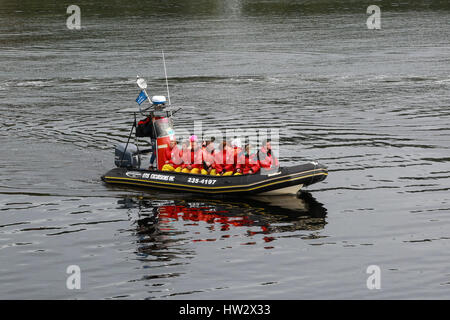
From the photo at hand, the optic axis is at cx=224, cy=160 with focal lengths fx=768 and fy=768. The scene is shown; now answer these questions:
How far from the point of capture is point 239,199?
994 inches

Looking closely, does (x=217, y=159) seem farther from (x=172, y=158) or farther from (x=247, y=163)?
(x=172, y=158)

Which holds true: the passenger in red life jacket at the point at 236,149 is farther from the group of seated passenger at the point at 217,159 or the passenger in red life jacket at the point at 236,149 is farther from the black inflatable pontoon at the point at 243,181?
the black inflatable pontoon at the point at 243,181

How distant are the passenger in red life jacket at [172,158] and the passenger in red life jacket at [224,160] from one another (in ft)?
4.81

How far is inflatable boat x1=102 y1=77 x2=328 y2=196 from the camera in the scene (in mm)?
24609

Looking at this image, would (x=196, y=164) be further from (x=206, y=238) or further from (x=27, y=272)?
(x=27, y=272)

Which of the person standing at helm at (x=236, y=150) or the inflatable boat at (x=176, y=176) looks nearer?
the inflatable boat at (x=176, y=176)

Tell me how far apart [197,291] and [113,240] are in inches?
166

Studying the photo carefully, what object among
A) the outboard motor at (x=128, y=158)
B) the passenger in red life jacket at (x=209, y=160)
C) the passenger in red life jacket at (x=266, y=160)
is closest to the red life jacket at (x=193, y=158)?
the passenger in red life jacket at (x=209, y=160)

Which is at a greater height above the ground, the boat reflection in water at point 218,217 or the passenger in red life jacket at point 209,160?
the passenger in red life jacket at point 209,160

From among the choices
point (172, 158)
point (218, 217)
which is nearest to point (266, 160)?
point (218, 217)

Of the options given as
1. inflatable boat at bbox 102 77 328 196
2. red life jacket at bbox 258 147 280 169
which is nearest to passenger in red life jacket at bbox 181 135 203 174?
inflatable boat at bbox 102 77 328 196

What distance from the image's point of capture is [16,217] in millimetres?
23734

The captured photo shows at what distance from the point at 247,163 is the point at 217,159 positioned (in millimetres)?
1091

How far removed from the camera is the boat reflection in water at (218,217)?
72.0 ft
